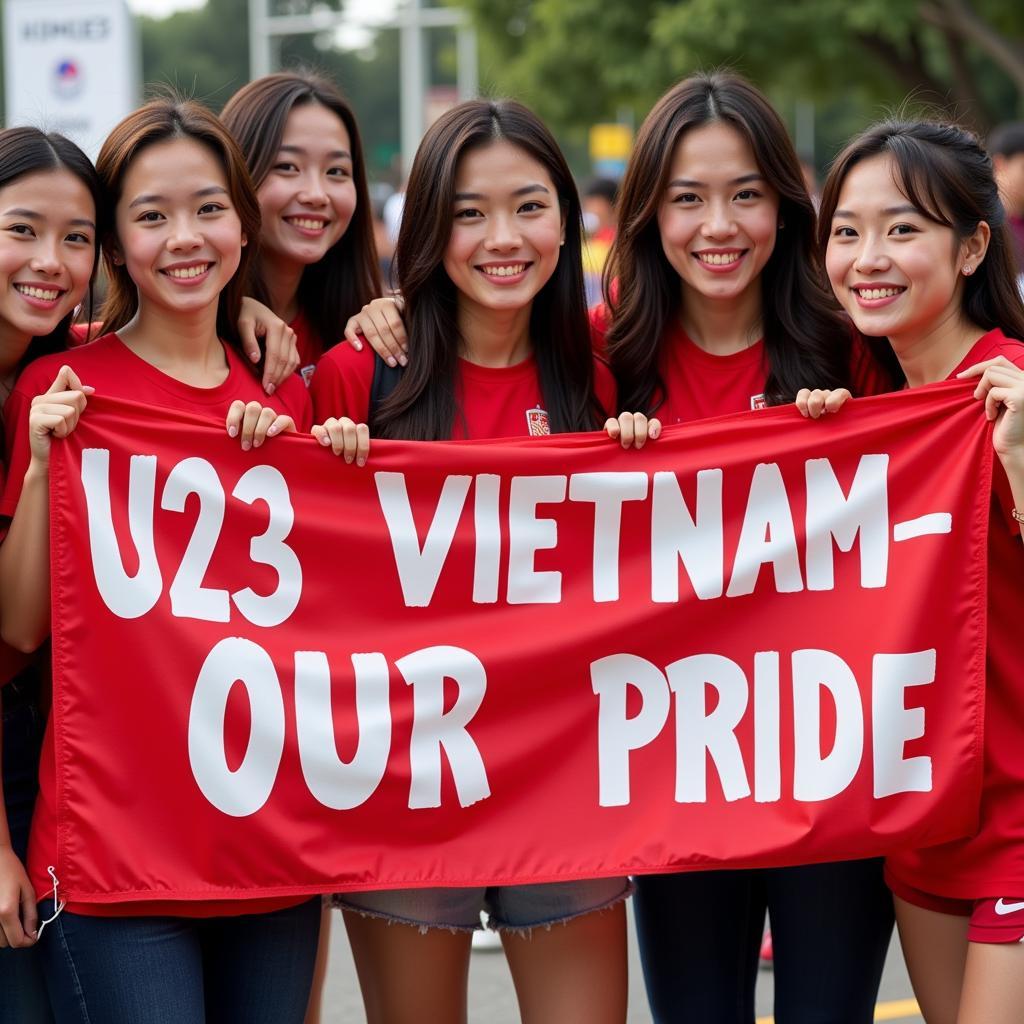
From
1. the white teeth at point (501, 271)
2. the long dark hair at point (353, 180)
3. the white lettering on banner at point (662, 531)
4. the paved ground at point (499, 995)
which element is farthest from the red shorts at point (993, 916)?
the long dark hair at point (353, 180)

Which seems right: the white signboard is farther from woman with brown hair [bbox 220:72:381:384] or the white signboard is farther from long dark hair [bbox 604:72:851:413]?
long dark hair [bbox 604:72:851:413]

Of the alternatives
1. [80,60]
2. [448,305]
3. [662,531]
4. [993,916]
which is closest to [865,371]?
[662,531]

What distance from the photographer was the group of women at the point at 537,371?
10.3ft

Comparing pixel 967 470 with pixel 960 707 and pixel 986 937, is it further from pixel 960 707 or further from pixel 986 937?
pixel 986 937

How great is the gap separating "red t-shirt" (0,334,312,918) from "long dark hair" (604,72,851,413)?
0.86m

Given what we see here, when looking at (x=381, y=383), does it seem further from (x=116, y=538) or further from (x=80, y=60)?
(x=80, y=60)

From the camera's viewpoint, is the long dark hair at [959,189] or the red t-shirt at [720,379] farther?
the red t-shirt at [720,379]

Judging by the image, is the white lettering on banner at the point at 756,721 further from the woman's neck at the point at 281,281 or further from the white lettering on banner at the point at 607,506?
the woman's neck at the point at 281,281

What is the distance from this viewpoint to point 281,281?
431 cm

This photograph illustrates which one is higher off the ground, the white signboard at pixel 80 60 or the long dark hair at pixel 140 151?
the white signboard at pixel 80 60

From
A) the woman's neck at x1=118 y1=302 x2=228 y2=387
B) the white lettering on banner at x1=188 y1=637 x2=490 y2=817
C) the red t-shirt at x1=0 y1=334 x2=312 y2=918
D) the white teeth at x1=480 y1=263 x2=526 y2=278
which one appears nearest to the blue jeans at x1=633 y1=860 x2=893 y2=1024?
the white lettering on banner at x1=188 y1=637 x2=490 y2=817

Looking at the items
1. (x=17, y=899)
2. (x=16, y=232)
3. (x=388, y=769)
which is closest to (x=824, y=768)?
(x=388, y=769)

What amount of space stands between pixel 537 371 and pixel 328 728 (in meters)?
0.98

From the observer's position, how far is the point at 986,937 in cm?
307
